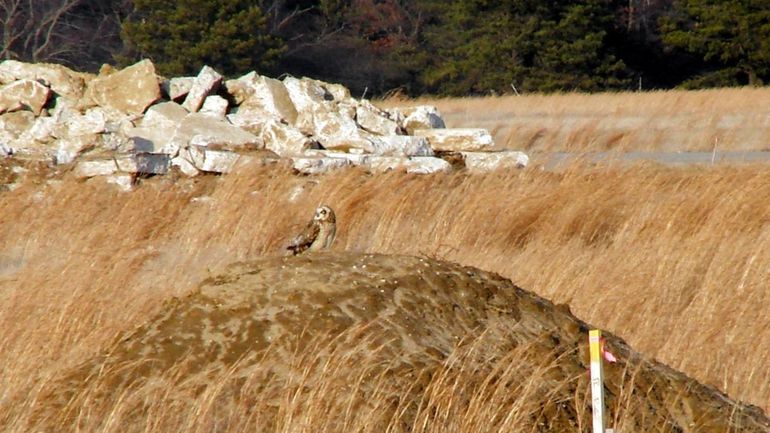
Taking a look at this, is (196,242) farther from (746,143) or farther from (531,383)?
(746,143)

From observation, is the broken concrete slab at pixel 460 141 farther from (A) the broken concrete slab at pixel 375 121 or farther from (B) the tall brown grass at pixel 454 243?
(B) the tall brown grass at pixel 454 243

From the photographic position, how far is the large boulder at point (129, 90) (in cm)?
1346

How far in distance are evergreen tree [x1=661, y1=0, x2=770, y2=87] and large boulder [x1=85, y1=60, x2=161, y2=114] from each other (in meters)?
23.4

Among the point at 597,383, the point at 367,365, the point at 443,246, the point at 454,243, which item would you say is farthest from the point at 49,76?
the point at 597,383

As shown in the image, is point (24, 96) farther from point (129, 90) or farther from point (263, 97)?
point (263, 97)

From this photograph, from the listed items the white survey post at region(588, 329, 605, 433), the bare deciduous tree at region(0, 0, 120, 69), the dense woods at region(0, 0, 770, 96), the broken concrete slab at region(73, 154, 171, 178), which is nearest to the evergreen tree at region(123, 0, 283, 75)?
the dense woods at region(0, 0, 770, 96)

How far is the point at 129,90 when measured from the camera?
13.5 metres

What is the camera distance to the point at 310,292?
4.34m

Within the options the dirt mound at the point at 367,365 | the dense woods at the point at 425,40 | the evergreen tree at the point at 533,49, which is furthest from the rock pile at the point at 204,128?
the evergreen tree at the point at 533,49

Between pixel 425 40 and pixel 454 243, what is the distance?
30068 millimetres

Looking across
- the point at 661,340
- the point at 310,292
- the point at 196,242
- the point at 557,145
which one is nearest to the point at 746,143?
the point at 557,145

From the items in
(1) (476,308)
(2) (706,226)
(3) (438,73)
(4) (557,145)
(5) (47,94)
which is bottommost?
(3) (438,73)

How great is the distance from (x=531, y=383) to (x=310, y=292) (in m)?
0.90

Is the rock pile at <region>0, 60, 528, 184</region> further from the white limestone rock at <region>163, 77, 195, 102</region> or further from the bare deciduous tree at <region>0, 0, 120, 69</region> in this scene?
the bare deciduous tree at <region>0, 0, 120, 69</region>
